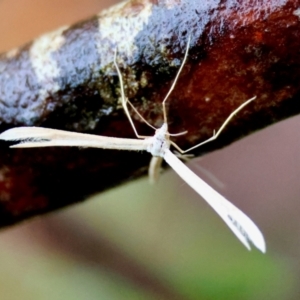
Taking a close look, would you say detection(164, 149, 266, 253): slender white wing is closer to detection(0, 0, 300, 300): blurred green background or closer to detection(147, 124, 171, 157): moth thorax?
detection(147, 124, 171, 157): moth thorax

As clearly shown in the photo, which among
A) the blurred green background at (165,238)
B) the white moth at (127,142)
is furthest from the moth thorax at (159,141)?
the blurred green background at (165,238)

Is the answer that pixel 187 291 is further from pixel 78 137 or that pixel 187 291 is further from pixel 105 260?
pixel 78 137

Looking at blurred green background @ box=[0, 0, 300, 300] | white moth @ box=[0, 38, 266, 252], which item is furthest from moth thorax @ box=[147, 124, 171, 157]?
blurred green background @ box=[0, 0, 300, 300]

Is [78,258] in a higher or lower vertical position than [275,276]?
higher

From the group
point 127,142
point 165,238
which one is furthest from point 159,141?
point 165,238

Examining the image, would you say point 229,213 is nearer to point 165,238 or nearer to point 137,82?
point 137,82

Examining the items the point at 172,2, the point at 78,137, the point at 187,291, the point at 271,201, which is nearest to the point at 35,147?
the point at 78,137
